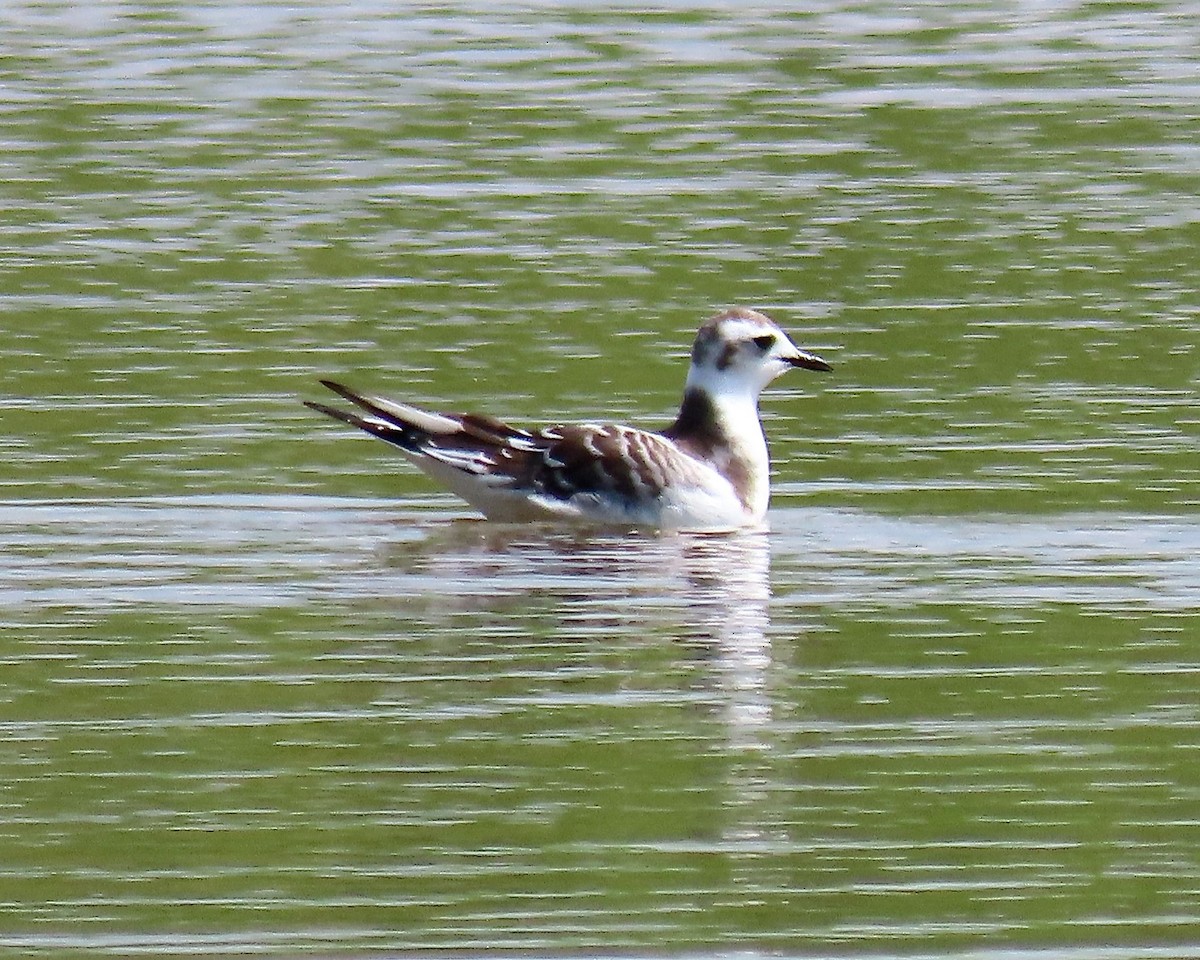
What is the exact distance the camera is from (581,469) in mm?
13367

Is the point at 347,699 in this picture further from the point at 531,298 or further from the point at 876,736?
the point at 531,298

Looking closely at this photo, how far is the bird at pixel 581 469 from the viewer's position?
13305 mm

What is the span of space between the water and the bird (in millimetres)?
159

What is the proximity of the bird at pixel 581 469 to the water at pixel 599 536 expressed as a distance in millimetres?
159

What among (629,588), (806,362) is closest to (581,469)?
(806,362)

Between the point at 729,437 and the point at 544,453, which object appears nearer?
the point at 544,453

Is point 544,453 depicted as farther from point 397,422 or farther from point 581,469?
point 397,422

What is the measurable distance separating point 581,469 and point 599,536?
0.97ft

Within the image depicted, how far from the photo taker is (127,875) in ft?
25.8

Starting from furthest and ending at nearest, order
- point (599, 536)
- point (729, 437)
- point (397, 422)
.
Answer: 1. point (729, 437)
2. point (397, 422)
3. point (599, 536)

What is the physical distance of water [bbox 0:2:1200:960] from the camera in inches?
311

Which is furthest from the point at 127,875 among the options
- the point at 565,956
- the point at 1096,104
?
the point at 1096,104

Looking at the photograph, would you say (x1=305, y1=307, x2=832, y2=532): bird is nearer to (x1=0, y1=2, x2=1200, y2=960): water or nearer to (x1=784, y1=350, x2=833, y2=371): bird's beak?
(x1=0, y1=2, x2=1200, y2=960): water

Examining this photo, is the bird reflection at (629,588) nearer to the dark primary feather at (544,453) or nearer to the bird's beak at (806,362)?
the dark primary feather at (544,453)
